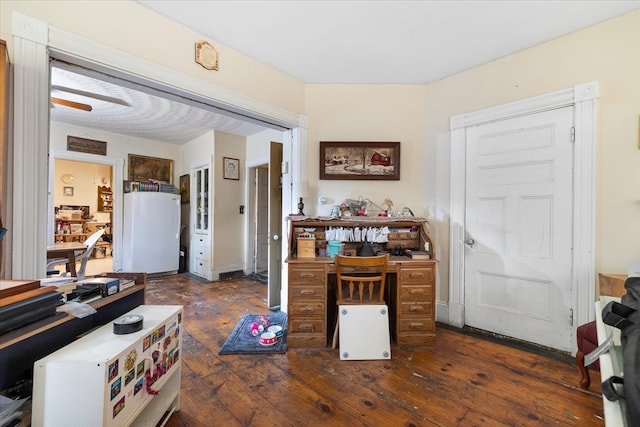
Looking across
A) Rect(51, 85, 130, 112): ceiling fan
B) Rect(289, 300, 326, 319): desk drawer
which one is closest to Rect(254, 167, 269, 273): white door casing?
Rect(51, 85, 130, 112): ceiling fan

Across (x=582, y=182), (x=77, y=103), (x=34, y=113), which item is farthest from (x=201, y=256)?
(x=582, y=182)

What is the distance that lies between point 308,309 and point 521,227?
205cm

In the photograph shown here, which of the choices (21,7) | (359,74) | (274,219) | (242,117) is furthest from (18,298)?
(359,74)

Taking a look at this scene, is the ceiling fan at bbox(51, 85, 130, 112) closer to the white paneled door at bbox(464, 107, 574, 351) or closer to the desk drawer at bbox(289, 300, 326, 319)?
the desk drawer at bbox(289, 300, 326, 319)

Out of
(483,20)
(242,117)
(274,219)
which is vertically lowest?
(274,219)

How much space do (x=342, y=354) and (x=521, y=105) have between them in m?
2.64

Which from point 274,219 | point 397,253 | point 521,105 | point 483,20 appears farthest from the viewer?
point 274,219

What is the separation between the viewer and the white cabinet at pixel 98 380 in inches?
38.1

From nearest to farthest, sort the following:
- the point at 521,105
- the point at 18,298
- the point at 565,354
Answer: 1. the point at 18,298
2. the point at 565,354
3. the point at 521,105

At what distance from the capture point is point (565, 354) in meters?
2.19

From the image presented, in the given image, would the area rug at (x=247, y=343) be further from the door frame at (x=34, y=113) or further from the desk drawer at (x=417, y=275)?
the door frame at (x=34, y=113)

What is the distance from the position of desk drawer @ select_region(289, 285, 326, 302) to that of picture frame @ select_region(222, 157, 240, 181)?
312 cm

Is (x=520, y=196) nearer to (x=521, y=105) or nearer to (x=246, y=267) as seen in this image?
(x=521, y=105)

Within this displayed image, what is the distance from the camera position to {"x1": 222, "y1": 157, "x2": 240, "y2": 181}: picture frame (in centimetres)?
474
